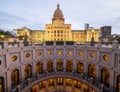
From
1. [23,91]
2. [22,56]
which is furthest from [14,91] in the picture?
[22,56]

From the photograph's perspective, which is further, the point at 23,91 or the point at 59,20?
the point at 59,20

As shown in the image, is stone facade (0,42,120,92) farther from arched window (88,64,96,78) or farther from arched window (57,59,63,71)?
arched window (57,59,63,71)

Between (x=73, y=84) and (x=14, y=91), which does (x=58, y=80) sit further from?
(x=14, y=91)

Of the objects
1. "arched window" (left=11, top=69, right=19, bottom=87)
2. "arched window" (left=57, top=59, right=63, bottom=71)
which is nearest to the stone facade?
"arched window" (left=11, top=69, right=19, bottom=87)

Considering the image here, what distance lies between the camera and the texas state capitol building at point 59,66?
18.2 metres

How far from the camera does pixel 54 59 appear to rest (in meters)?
28.5


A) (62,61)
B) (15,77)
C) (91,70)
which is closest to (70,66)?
(62,61)

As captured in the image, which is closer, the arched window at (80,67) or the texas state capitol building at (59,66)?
the texas state capitol building at (59,66)

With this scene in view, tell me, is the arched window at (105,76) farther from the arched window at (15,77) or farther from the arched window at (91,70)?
the arched window at (15,77)

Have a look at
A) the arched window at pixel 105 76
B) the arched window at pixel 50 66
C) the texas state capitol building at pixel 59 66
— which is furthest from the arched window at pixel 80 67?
the arched window at pixel 50 66

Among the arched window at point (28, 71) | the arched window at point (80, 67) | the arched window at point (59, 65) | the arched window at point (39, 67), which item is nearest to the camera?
the arched window at point (28, 71)

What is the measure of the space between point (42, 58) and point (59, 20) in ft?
189

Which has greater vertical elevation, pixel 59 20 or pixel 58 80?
pixel 59 20

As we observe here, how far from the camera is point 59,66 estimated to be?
1150 inches
